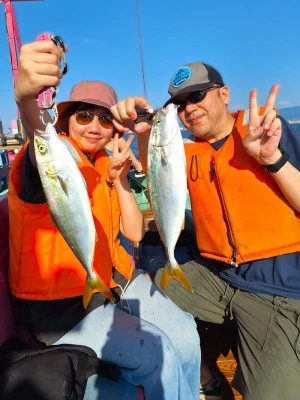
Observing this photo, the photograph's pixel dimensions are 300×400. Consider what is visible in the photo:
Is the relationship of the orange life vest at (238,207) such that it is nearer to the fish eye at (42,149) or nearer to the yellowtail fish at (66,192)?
the yellowtail fish at (66,192)

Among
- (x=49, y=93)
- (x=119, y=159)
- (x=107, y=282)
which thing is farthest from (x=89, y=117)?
(x=107, y=282)

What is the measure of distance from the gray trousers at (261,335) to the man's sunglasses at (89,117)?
6.79 feet

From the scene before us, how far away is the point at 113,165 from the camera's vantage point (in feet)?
9.23

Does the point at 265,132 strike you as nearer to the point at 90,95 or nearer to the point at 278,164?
the point at 278,164

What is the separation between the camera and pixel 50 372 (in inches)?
78.8

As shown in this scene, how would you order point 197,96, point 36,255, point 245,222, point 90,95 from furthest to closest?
point 197,96 < point 245,222 < point 90,95 < point 36,255

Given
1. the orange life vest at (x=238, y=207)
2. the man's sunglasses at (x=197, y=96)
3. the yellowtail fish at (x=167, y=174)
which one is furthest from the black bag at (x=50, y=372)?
the man's sunglasses at (x=197, y=96)

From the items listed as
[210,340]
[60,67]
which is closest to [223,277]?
[210,340]

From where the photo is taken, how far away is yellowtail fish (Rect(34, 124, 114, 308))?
1903mm

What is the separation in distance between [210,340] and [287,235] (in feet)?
6.19

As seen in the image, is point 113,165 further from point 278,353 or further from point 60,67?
point 278,353

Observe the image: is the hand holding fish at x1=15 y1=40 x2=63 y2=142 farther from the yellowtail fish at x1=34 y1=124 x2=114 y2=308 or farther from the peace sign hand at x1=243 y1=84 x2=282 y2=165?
the peace sign hand at x1=243 y1=84 x2=282 y2=165

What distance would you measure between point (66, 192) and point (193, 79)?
1970 millimetres

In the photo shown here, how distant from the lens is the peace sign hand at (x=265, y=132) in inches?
99.5
